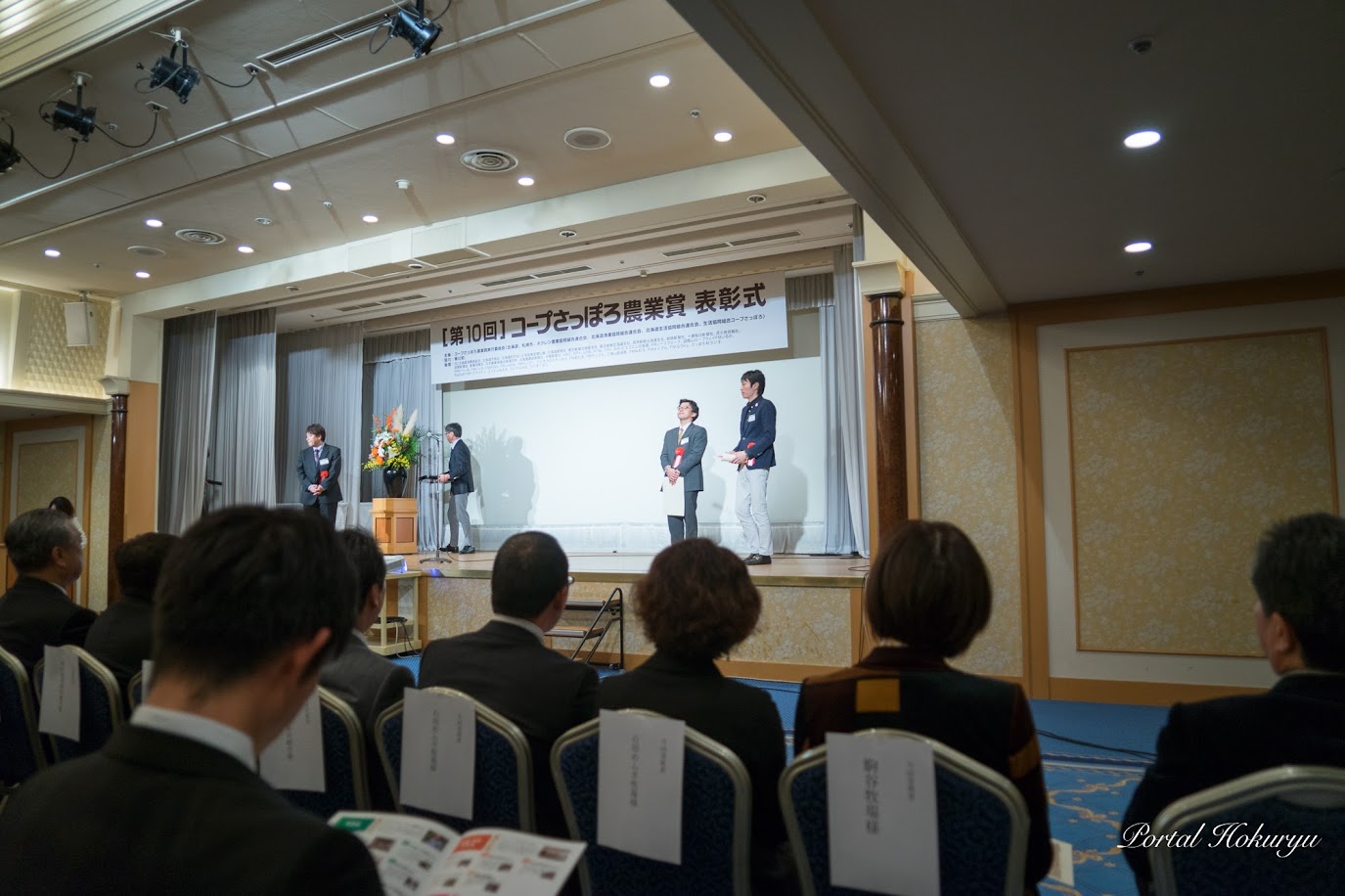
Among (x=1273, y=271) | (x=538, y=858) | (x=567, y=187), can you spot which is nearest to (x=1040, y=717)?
(x=1273, y=271)

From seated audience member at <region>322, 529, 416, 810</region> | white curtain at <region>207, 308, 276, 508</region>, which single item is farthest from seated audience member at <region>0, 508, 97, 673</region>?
white curtain at <region>207, 308, 276, 508</region>

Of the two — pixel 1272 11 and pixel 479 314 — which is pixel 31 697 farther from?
pixel 479 314

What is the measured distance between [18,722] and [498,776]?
5.21ft

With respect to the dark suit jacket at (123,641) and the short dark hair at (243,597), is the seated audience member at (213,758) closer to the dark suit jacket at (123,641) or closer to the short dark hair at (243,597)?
the short dark hair at (243,597)

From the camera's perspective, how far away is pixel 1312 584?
1.20 m

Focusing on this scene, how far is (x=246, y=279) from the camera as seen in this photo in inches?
320

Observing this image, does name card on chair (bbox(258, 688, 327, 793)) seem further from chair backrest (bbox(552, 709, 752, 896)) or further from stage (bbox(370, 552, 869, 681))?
stage (bbox(370, 552, 869, 681))

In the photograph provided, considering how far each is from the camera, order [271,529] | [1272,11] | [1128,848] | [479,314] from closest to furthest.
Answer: [271,529], [1128,848], [1272,11], [479,314]

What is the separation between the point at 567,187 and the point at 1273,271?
4.57 meters

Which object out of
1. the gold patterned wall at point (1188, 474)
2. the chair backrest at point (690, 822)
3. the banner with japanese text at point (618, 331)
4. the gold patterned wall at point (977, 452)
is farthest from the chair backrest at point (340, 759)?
the banner with japanese text at point (618, 331)

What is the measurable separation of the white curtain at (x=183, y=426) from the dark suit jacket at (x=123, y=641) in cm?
786

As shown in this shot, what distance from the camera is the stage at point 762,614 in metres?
4.95

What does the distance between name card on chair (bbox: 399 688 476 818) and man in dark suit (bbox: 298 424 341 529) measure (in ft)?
24.6

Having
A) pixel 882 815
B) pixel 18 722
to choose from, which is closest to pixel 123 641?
pixel 18 722
